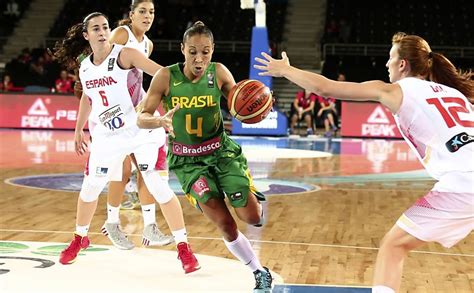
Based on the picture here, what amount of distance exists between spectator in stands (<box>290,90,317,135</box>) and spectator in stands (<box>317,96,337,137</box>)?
0.25 metres

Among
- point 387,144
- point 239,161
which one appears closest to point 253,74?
point 387,144

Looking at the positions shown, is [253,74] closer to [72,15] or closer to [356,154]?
[356,154]

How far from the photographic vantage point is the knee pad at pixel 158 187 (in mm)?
6781

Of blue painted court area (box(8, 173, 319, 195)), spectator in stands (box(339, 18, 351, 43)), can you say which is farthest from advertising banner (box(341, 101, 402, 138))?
blue painted court area (box(8, 173, 319, 195))

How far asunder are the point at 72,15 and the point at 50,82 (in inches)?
174

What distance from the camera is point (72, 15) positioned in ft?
89.4

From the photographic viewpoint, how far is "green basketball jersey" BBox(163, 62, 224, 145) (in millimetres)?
5902

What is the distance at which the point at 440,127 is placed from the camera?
445cm

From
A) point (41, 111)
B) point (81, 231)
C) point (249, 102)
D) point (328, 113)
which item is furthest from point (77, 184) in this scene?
point (328, 113)

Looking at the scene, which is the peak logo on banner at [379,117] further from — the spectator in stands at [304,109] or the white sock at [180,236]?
the white sock at [180,236]

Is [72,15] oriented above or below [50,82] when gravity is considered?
above

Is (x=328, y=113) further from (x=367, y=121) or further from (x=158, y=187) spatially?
(x=158, y=187)

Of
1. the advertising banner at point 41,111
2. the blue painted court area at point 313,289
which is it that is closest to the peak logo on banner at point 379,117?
the advertising banner at point 41,111

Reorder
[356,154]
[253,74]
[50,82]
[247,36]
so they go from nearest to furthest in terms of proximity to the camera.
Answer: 1. [356,154]
2. [253,74]
3. [50,82]
4. [247,36]
